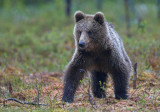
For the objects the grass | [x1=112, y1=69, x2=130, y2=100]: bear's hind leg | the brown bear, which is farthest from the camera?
[x1=112, y1=69, x2=130, y2=100]: bear's hind leg

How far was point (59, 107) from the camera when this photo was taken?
558 centimetres

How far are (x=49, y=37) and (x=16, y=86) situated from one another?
30.1 ft

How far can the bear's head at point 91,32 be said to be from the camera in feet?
19.5

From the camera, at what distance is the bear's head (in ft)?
19.5

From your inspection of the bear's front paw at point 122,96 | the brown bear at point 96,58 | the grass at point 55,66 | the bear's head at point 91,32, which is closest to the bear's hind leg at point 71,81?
the brown bear at point 96,58

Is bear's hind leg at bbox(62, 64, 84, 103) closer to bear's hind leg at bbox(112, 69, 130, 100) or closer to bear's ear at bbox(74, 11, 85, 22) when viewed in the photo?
bear's hind leg at bbox(112, 69, 130, 100)

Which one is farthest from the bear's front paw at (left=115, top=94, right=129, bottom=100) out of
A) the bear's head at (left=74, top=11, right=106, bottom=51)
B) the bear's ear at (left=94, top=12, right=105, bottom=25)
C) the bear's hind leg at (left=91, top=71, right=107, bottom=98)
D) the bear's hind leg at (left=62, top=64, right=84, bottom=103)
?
the bear's ear at (left=94, top=12, right=105, bottom=25)

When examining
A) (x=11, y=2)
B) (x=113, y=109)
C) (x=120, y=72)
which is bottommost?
(x=113, y=109)

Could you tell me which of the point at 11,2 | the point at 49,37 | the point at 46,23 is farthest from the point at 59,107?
the point at 11,2

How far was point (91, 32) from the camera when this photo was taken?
19.9ft

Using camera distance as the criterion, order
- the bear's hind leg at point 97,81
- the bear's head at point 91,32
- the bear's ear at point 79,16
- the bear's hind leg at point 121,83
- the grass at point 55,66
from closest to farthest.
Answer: the grass at point 55,66 < the bear's head at point 91,32 < the bear's hind leg at point 121,83 < the bear's ear at point 79,16 < the bear's hind leg at point 97,81

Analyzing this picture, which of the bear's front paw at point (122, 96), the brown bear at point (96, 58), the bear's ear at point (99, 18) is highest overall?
the bear's ear at point (99, 18)

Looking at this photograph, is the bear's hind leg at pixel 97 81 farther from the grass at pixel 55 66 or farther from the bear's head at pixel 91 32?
the bear's head at pixel 91 32

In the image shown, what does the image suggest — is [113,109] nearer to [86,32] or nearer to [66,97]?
[66,97]
